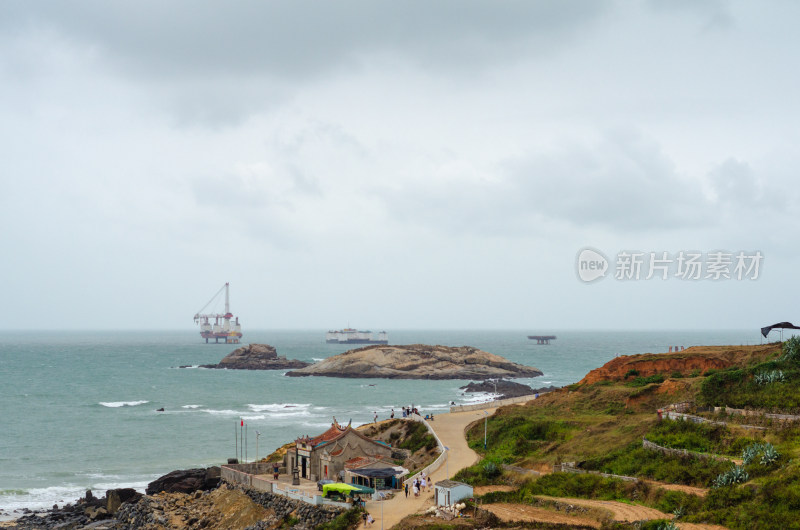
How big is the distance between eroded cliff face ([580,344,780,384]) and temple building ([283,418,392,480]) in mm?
27822

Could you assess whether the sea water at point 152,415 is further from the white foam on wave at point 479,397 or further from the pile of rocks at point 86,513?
the pile of rocks at point 86,513

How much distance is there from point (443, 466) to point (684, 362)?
96.4ft

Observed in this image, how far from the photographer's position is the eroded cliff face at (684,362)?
189 feet

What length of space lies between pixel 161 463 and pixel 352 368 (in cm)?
8508

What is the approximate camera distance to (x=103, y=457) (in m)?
64.8

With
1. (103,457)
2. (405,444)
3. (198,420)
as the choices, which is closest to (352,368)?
(198,420)

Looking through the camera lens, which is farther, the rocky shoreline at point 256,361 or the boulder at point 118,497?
the rocky shoreline at point 256,361

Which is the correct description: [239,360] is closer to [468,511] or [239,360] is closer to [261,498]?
[261,498]

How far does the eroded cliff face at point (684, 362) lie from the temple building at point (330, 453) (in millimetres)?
27822

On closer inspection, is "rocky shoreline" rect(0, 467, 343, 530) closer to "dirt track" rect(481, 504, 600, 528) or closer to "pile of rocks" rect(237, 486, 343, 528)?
"pile of rocks" rect(237, 486, 343, 528)

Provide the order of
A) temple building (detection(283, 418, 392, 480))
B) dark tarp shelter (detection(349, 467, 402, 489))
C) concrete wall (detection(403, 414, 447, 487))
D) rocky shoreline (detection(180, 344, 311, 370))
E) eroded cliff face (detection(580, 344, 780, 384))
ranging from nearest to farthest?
dark tarp shelter (detection(349, 467, 402, 489))
concrete wall (detection(403, 414, 447, 487))
temple building (detection(283, 418, 392, 480))
eroded cliff face (detection(580, 344, 780, 384))
rocky shoreline (detection(180, 344, 311, 370))

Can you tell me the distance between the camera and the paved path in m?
34.9

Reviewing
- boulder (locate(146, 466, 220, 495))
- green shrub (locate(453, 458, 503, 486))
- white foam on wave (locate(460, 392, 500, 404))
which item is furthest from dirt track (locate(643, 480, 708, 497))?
white foam on wave (locate(460, 392, 500, 404))

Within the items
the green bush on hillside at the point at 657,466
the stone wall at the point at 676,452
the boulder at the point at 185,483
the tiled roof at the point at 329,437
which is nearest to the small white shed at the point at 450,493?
the green bush on hillside at the point at 657,466
